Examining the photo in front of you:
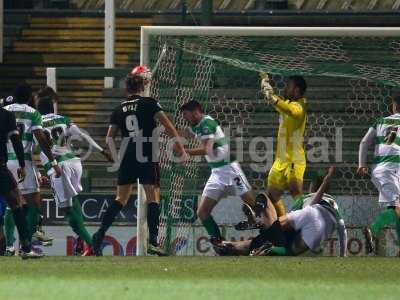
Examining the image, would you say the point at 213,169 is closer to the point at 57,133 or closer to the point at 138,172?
the point at 138,172

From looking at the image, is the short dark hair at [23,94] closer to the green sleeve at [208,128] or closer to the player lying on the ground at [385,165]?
the green sleeve at [208,128]

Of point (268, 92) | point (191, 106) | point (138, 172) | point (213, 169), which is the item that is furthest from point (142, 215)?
point (268, 92)

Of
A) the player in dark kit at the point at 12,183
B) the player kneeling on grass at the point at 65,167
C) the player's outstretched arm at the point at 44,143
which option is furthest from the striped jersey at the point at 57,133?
the player in dark kit at the point at 12,183

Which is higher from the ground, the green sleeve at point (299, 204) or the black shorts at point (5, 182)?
the black shorts at point (5, 182)

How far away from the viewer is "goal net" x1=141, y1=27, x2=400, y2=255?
18062 millimetres

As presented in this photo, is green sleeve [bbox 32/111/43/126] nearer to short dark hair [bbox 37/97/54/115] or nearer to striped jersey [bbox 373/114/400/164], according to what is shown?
short dark hair [bbox 37/97/54/115]

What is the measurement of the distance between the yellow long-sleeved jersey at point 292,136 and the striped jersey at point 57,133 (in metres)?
2.54

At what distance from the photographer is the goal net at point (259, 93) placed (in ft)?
59.3

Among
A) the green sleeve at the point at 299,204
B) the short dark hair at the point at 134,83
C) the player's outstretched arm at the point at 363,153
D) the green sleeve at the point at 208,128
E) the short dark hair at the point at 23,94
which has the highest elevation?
the short dark hair at the point at 134,83

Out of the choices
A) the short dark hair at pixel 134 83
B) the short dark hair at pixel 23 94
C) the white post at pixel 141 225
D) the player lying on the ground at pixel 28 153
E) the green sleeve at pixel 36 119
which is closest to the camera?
the short dark hair at pixel 134 83

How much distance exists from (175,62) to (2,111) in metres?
3.02

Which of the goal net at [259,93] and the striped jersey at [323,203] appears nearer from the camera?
the striped jersey at [323,203]

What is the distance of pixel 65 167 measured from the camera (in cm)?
1861

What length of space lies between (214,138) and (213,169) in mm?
388
